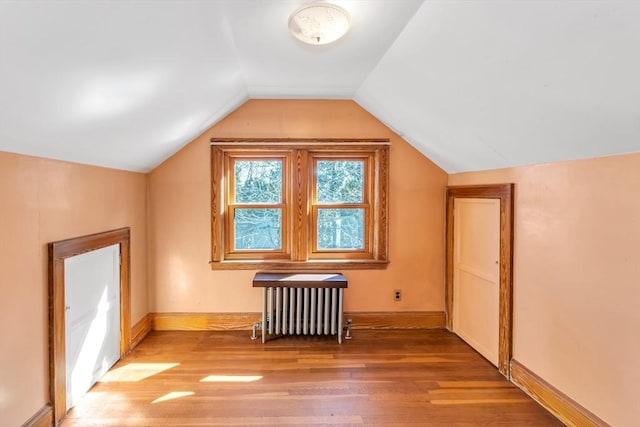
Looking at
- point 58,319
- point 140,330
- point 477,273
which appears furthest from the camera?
point 140,330

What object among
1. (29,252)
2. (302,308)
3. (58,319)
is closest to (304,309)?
(302,308)

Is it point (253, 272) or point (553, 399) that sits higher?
point (253, 272)

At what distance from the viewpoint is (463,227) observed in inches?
140

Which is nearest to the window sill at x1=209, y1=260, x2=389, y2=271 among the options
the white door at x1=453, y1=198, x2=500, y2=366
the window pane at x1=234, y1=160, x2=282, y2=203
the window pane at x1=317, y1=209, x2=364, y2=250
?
the window pane at x1=317, y1=209, x2=364, y2=250

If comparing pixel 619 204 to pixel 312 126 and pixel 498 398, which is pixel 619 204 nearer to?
pixel 498 398

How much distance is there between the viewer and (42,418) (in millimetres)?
2088

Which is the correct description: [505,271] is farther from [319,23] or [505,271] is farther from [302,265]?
[319,23]

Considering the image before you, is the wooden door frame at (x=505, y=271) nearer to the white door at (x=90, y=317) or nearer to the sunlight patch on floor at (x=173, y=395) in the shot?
the sunlight patch on floor at (x=173, y=395)

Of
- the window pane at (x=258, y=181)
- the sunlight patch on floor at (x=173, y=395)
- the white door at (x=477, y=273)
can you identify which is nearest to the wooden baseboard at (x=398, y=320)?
the white door at (x=477, y=273)

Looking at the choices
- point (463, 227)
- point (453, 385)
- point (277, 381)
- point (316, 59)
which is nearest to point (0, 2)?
point (316, 59)

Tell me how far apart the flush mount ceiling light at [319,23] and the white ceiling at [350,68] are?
70mm

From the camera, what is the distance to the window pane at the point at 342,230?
3912mm

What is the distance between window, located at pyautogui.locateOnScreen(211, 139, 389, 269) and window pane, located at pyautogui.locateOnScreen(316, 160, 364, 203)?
0.01 meters

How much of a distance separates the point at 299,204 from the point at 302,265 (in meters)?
0.66
